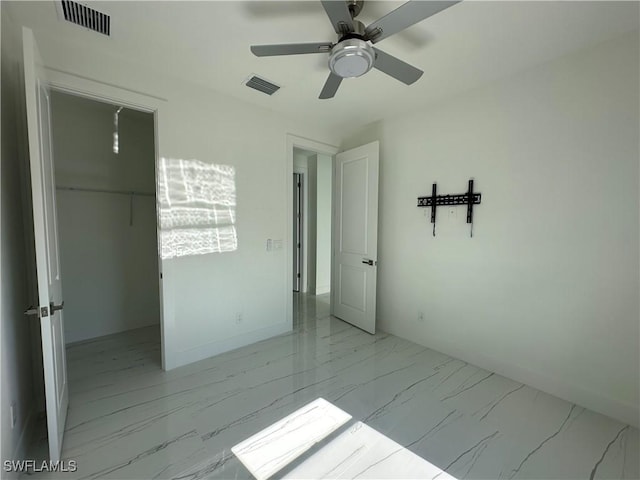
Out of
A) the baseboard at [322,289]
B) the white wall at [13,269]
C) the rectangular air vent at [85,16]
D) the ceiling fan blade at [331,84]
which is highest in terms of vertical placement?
the rectangular air vent at [85,16]

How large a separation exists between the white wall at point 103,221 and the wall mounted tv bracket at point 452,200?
3380mm

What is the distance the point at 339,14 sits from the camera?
1.36 meters

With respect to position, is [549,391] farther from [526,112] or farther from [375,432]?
[526,112]

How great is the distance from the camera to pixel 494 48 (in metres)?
1.95

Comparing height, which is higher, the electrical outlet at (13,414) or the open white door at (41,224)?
the open white door at (41,224)

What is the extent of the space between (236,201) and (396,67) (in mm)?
1885

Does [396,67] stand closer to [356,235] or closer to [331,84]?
[331,84]

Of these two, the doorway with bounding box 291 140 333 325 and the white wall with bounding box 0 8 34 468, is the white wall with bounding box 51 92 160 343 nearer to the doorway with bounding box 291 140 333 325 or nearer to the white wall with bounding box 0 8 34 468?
the white wall with bounding box 0 8 34 468

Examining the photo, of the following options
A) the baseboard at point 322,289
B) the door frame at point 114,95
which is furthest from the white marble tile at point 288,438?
the baseboard at point 322,289

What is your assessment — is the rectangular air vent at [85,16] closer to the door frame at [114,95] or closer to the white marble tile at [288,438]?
the door frame at [114,95]

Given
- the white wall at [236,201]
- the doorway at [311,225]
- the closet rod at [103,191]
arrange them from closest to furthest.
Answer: the white wall at [236,201] → the closet rod at [103,191] → the doorway at [311,225]

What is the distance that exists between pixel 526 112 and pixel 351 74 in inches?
62.7

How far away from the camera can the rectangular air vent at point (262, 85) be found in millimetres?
2396

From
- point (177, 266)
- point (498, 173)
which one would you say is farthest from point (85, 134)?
point (498, 173)
